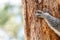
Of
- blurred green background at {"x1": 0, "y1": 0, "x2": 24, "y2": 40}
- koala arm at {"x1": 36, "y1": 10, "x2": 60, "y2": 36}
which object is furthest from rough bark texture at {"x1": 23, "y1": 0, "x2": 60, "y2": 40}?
blurred green background at {"x1": 0, "y1": 0, "x2": 24, "y2": 40}

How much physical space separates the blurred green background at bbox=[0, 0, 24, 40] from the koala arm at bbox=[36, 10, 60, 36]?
2.07m

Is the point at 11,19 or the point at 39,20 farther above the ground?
the point at 39,20

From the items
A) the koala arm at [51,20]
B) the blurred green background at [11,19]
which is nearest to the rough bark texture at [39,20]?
the koala arm at [51,20]

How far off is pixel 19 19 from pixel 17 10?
15 centimetres

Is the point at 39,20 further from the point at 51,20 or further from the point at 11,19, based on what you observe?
the point at 11,19

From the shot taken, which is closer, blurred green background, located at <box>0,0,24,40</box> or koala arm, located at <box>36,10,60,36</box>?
koala arm, located at <box>36,10,60,36</box>

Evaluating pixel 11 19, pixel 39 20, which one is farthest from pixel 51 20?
pixel 11 19

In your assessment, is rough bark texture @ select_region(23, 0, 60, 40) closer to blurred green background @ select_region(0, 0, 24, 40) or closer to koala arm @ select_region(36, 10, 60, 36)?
koala arm @ select_region(36, 10, 60, 36)

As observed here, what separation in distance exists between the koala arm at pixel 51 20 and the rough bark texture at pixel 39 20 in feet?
0.08

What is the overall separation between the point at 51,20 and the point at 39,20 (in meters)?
0.08

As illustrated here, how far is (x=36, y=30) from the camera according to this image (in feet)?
5.64

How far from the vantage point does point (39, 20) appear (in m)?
1.70

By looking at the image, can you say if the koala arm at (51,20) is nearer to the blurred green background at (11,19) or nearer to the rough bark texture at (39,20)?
the rough bark texture at (39,20)

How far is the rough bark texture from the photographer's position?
5.47 feet
